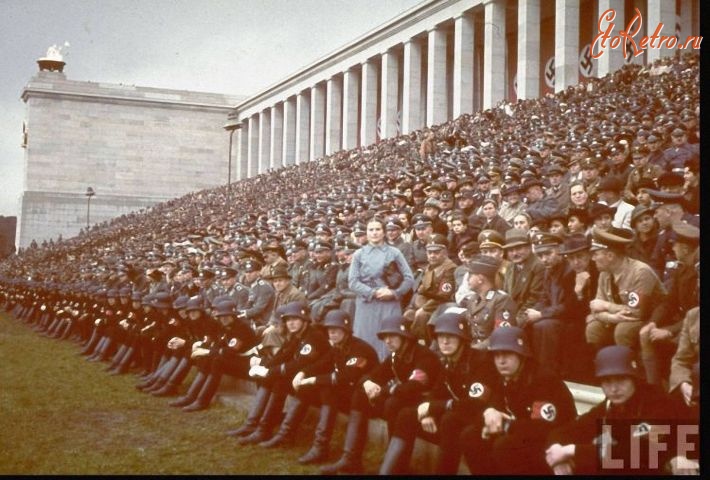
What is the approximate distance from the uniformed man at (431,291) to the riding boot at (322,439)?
167cm

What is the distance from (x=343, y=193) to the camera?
25047 millimetres

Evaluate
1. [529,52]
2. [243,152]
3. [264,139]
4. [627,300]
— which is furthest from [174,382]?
[243,152]

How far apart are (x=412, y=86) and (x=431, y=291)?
A: 34.6 metres

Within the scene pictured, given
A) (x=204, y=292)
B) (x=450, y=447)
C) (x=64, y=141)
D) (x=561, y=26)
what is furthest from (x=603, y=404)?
(x=64, y=141)

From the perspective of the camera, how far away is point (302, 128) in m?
56.3

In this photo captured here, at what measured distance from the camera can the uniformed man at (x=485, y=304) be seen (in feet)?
25.6

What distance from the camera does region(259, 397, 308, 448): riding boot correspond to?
28.8 feet

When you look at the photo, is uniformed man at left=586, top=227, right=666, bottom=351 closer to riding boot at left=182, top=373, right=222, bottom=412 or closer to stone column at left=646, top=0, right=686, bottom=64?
riding boot at left=182, top=373, right=222, bottom=412

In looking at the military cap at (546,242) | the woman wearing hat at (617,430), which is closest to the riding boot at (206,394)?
the military cap at (546,242)

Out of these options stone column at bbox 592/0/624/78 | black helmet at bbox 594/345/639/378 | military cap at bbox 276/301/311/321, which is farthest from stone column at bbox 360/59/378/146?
black helmet at bbox 594/345/639/378

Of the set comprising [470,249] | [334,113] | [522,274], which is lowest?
[522,274]

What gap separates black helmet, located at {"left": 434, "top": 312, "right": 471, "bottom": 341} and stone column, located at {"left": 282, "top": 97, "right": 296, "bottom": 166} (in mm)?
51586

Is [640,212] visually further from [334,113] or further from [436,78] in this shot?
[334,113]
